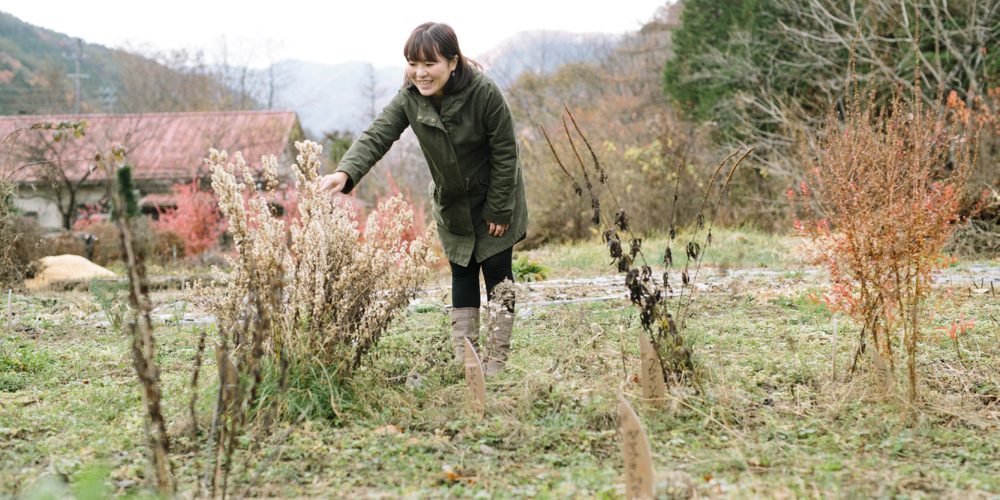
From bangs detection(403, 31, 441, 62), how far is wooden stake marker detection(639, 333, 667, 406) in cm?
141

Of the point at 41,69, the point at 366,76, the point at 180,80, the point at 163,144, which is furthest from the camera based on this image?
the point at 366,76

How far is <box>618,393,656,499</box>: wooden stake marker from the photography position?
204 cm

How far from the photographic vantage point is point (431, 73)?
3.32m

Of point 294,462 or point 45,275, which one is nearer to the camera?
point 294,462

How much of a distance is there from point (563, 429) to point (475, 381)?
0.39m

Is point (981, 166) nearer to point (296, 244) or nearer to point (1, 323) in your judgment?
point (296, 244)

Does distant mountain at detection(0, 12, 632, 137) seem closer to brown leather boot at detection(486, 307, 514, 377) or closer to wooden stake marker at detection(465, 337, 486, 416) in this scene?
brown leather boot at detection(486, 307, 514, 377)

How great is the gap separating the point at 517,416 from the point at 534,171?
13.1 m

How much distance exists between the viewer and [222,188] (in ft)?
9.34

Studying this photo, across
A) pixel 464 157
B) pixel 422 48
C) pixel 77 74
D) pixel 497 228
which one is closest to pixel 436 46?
pixel 422 48

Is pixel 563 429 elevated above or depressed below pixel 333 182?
below

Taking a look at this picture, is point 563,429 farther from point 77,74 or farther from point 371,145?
point 77,74

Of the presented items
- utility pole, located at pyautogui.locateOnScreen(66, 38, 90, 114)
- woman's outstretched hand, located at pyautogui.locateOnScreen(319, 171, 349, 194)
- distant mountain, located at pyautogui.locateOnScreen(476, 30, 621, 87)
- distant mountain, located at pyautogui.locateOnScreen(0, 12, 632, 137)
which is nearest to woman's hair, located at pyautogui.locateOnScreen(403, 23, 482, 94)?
woman's outstretched hand, located at pyautogui.locateOnScreen(319, 171, 349, 194)

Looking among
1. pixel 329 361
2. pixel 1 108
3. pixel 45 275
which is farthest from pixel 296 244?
pixel 1 108
